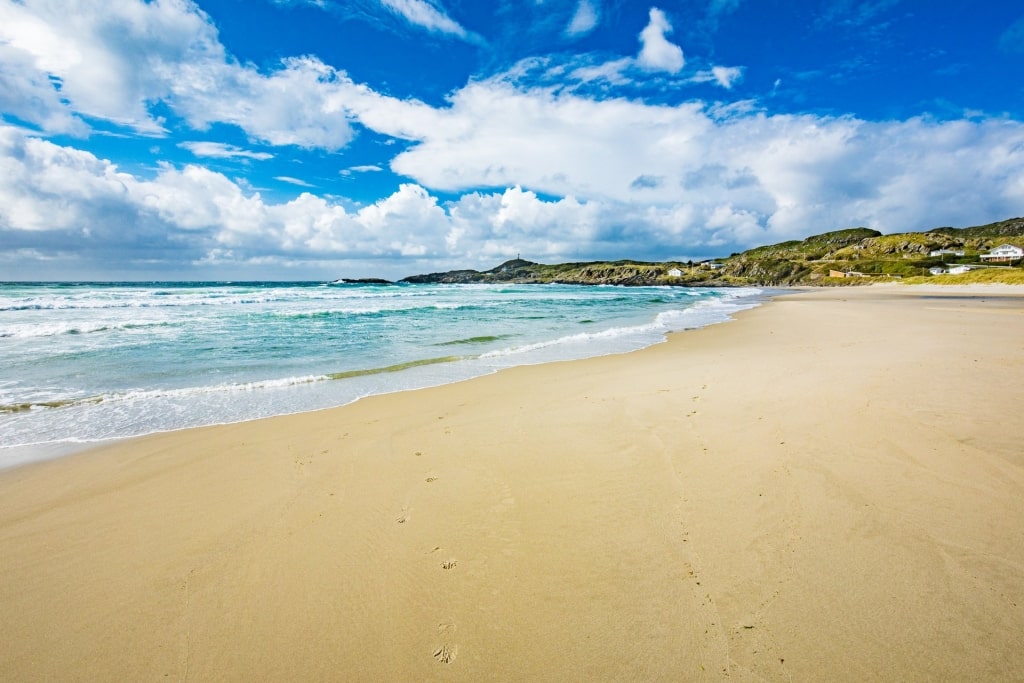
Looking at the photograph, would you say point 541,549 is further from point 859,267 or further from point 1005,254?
point 1005,254

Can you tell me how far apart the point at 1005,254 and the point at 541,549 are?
12176 cm

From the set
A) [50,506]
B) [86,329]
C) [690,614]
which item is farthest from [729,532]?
[86,329]

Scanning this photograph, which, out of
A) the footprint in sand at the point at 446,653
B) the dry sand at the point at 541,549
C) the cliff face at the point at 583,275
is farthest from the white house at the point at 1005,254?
the footprint in sand at the point at 446,653

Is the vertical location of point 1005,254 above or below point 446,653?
above

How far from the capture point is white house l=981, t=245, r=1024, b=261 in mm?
79350

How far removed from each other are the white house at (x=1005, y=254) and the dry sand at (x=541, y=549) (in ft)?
363

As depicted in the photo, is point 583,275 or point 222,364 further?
point 583,275

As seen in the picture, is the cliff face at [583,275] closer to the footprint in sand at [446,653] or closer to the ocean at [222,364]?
the ocean at [222,364]

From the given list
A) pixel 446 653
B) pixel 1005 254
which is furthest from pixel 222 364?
pixel 1005 254

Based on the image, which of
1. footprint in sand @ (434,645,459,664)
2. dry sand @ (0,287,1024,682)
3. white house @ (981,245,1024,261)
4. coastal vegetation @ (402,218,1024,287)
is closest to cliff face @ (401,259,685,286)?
coastal vegetation @ (402,218,1024,287)

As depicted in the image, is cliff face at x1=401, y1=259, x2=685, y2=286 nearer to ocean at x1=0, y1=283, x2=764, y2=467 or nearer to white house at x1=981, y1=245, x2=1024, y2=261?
white house at x1=981, y1=245, x2=1024, y2=261

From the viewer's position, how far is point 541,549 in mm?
3537

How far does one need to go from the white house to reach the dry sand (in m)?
111

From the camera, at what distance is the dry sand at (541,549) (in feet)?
8.43
